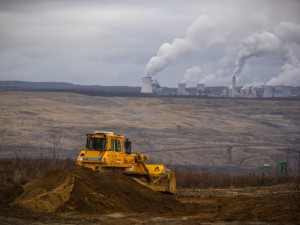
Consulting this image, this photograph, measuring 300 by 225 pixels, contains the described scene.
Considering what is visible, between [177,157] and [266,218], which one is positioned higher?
[266,218]

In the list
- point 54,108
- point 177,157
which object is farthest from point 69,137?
point 54,108

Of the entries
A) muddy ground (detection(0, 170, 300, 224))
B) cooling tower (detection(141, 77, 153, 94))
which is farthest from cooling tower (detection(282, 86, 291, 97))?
muddy ground (detection(0, 170, 300, 224))

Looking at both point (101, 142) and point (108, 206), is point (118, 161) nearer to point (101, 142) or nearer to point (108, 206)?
point (101, 142)

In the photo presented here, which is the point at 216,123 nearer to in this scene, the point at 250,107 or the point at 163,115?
the point at 163,115

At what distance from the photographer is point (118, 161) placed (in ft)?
67.0

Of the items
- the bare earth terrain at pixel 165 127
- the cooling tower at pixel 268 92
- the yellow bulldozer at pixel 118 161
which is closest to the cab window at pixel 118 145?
the yellow bulldozer at pixel 118 161

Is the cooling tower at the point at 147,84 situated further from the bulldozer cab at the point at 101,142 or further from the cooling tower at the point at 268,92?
the bulldozer cab at the point at 101,142

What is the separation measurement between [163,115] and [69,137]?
23857mm

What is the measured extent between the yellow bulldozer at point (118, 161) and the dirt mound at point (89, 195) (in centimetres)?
90

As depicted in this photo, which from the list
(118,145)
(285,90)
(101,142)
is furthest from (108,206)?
(285,90)

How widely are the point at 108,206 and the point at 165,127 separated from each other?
51.8 meters

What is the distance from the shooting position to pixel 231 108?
297 feet

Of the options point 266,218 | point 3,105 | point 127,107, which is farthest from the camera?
point 127,107

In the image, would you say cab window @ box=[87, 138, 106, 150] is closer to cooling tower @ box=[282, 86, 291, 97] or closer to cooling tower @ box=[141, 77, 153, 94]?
cooling tower @ box=[141, 77, 153, 94]
